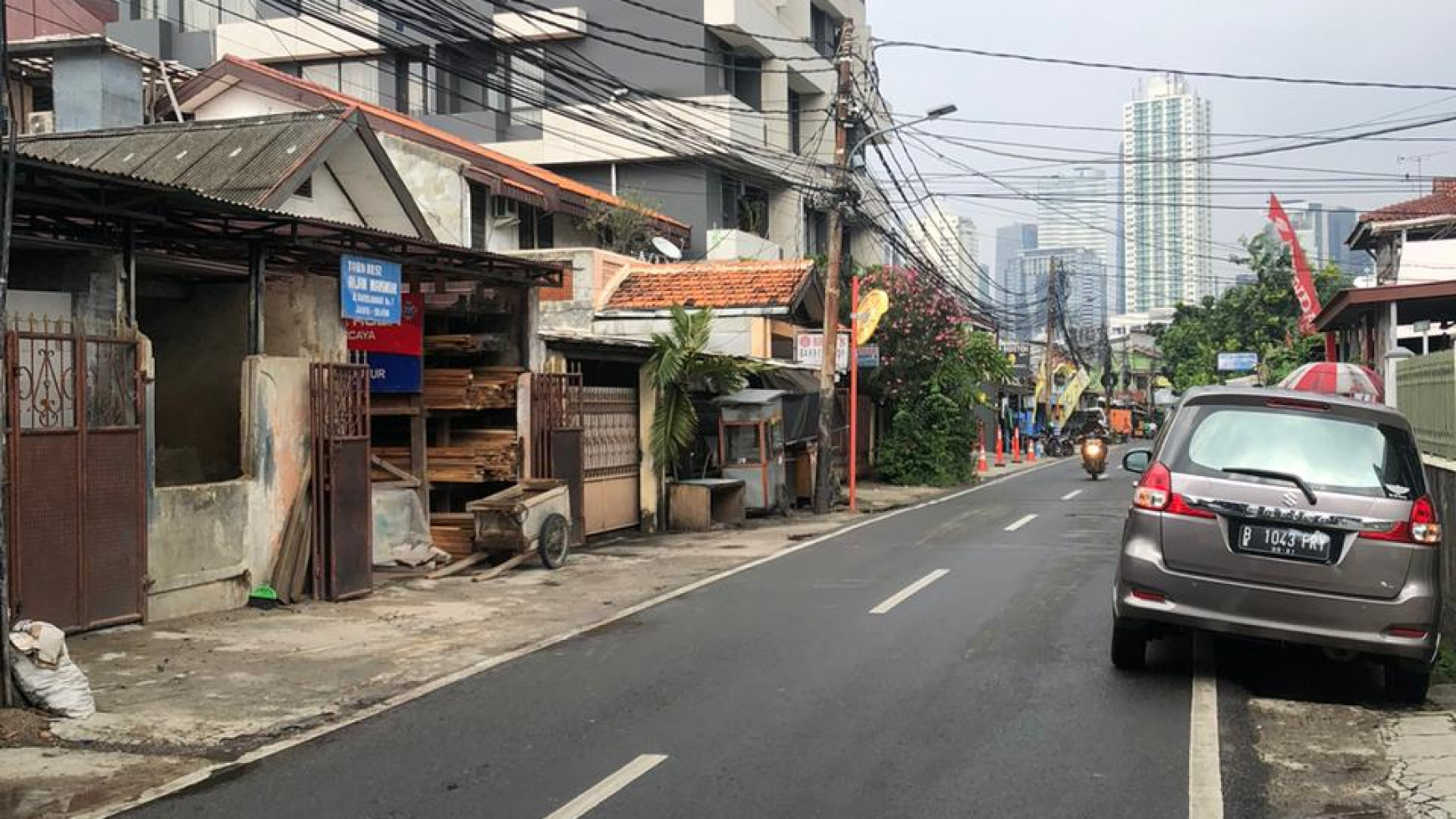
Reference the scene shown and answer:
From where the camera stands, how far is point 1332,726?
6.74 metres

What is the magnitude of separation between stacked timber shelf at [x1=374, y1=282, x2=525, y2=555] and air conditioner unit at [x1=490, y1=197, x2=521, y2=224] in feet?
31.8

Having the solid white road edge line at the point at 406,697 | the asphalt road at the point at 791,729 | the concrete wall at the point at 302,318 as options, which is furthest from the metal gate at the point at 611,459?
the asphalt road at the point at 791,729

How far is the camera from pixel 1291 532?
693 centimetres

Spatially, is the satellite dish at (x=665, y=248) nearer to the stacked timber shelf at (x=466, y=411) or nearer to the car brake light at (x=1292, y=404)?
the stacked timber shelf at (x=466, y=411)

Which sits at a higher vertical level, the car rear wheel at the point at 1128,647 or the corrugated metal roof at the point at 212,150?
the corrugated metal roof at the point at 212,150

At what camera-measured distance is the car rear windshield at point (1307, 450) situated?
7023 millimetres

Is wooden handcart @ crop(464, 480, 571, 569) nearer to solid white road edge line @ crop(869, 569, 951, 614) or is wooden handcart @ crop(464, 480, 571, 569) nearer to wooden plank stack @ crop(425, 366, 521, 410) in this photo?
wooden plank stack @ crop(425, 366, 521, 410)

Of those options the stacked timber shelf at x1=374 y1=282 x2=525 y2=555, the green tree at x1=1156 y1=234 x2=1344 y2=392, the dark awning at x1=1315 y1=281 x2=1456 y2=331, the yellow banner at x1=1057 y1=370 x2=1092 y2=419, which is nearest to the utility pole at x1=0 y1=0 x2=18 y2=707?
the stacked timber shelf at x1=374 y1=282 x2=525 y2=555

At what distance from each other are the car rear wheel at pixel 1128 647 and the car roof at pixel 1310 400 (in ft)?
4.90

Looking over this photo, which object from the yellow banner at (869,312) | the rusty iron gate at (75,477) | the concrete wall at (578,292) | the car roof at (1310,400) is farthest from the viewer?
the concrete wall at (578,292)

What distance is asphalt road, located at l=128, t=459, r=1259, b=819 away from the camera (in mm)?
5512

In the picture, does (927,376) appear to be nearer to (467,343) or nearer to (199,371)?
(467,343)

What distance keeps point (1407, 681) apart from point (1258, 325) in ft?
168

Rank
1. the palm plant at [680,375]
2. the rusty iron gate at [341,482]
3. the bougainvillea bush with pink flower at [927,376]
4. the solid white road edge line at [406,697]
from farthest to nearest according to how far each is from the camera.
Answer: the bougainvillea bush with pink flower at [927,376] < the palm plant at [680,375] < the rusty iron gate at [341,482] < the solid white road edge line at [406,697]
